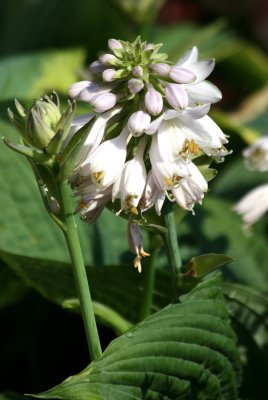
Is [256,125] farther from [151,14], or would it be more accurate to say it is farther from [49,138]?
[49,138]

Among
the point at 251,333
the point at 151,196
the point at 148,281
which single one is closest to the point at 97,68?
the point at 151,196

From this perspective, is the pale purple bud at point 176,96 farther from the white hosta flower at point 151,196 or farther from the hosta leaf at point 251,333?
the hosta leaf at point 251,333

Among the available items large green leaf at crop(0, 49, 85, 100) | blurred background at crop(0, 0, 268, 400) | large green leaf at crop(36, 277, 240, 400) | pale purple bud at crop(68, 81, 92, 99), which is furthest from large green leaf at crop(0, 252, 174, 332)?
large green leaf at crop(0, 49, 85, 100)

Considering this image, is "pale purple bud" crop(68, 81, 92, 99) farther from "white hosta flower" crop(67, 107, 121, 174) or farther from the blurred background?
the blurred background

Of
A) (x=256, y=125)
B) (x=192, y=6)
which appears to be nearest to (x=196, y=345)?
(x=256, y=125)

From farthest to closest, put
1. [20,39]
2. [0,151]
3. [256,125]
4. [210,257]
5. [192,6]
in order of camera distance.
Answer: [192,6] → [20,39] → [256,125] → [0,151] → [210,257]

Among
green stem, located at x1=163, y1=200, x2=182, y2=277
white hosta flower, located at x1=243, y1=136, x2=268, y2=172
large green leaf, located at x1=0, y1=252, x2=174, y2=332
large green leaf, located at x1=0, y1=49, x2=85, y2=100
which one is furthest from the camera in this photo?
large green leaf, located at x1=0, y1=49, x2=85, y2=100
